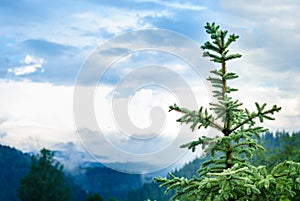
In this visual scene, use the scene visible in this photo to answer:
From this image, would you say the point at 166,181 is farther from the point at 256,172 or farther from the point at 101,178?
the point at 101,178

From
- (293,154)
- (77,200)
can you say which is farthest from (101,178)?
(293,154)

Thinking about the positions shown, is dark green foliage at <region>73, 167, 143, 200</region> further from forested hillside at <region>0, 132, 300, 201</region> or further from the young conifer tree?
the young conifer tree

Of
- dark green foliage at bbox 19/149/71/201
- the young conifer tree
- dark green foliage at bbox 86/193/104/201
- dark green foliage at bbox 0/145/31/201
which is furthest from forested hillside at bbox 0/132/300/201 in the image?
the young conifer tree

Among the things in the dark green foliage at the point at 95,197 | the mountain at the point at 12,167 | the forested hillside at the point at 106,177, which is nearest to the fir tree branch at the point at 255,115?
the forested hillside at the point at 106,177

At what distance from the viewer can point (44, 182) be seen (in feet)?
153

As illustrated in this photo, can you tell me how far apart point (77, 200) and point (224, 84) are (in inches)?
3552

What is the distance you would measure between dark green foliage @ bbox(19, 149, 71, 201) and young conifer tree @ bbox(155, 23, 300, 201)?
1617 inches

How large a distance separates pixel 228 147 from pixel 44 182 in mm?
41920

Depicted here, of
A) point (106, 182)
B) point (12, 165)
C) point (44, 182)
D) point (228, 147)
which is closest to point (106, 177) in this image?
point (106, 182)

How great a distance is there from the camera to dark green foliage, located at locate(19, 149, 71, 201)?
46.4 m

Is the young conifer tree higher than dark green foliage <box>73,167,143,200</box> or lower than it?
higher

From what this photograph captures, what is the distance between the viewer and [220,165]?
22.8ft

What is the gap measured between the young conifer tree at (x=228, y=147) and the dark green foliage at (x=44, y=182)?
1617 inches

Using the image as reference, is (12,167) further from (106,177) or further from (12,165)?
(106,177)
